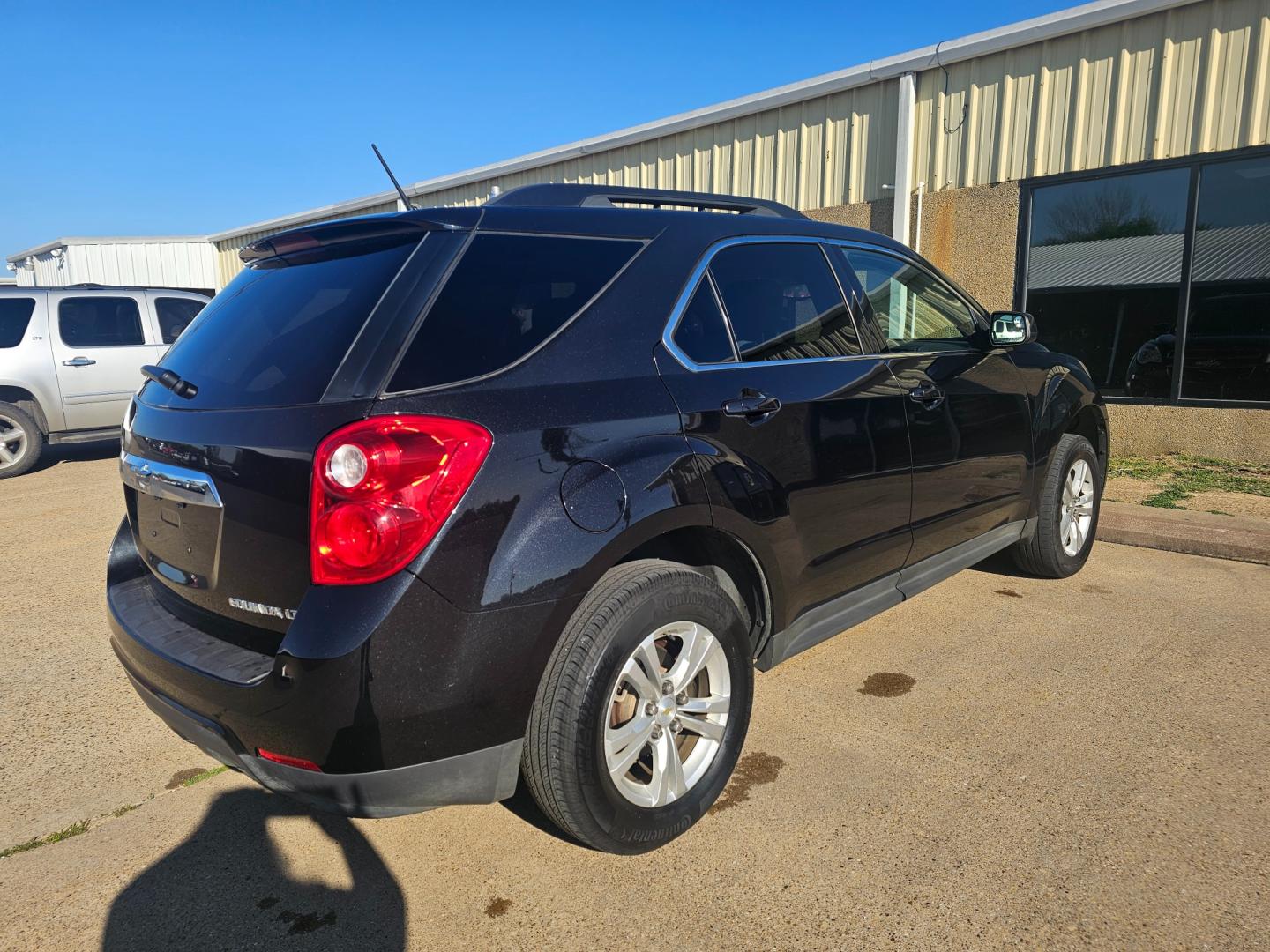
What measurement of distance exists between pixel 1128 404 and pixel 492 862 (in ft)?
24.7

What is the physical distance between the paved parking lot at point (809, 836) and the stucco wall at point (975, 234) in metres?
5.26

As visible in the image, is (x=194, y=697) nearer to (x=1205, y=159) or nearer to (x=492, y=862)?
(x=492, y=862)

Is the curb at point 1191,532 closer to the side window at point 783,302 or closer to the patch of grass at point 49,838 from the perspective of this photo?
the side window at point 783,302

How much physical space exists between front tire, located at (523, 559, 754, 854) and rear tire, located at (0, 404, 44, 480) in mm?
8938

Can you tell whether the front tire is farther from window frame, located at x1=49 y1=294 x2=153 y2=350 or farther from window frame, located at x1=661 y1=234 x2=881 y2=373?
window frame, located at x1=49 y1=294 x2=153 y2=350

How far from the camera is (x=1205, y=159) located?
22.9ft

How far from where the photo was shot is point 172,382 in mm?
2576

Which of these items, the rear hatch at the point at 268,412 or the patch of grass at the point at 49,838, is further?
the patch of grass at the point at 49,838

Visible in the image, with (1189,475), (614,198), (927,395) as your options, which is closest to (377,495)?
(614,198)

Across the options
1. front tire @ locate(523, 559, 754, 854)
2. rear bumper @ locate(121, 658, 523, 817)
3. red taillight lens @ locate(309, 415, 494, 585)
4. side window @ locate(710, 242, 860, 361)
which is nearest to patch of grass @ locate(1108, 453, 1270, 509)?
side window @ locate(710, 242, 860, 361)

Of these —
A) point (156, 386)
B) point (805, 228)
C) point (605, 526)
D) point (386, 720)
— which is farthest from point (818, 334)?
point (156, 386)

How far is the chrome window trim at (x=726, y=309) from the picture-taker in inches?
101

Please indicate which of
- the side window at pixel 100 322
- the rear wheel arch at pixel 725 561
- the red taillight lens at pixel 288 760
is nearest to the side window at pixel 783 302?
the rear wheel arch at pixel 725 561

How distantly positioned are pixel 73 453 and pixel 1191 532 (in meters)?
11.6
